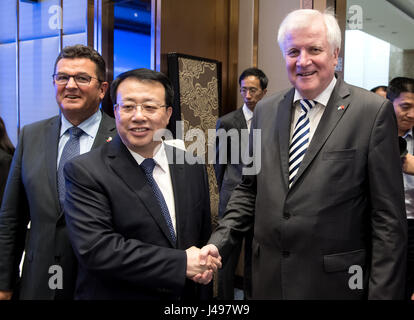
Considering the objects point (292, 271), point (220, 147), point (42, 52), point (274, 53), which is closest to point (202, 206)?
point (292, 271)

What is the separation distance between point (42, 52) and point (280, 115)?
3.08 m

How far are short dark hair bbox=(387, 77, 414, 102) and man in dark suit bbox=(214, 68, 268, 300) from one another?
1375 millimetres

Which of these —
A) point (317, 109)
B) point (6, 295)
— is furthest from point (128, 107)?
point (6, 295)

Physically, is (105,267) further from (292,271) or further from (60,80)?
(60,80)

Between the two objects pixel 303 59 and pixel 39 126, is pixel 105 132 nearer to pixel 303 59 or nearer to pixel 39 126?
pixel 39 126

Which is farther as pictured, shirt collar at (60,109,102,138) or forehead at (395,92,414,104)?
forehead at (395,92,414,104)

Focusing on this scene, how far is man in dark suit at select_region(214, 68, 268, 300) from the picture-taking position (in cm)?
374

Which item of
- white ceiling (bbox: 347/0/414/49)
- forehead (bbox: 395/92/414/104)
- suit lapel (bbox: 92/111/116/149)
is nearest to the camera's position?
suit lapel (bbox: 92/111/116/149)

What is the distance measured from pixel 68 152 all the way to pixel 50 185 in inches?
6.9

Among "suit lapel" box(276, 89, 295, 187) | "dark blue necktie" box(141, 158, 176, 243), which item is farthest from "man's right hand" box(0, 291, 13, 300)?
"suit lapel" box(276, 89, 295, 187)

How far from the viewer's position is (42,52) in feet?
13.9

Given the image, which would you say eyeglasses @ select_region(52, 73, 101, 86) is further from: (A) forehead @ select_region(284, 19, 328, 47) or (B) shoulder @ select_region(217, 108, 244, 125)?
(B) shoulder @ select_region(217, 108, 244, 125)

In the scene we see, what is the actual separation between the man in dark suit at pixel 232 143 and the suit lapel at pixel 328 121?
195 centimetres

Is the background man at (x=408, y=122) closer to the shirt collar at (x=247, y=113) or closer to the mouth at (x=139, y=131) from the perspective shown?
the shirt collar at (x=247, y=113)
